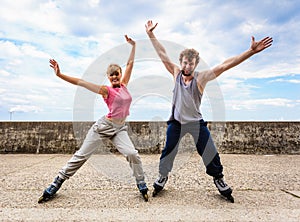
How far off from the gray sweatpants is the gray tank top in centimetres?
59

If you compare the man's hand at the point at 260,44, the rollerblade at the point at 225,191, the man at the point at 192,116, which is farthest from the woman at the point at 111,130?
the man's hand at the point at 260,44

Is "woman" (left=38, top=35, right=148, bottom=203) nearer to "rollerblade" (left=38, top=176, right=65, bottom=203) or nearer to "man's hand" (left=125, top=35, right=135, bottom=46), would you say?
"rollerblade" (left=38, top=176, right=65, bottom=203)

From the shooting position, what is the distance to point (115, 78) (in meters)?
2.82

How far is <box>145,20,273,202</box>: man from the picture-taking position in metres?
2.73

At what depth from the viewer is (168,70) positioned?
308 cm

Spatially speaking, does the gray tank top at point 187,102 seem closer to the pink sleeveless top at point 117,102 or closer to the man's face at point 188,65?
the man's face at point 188,65

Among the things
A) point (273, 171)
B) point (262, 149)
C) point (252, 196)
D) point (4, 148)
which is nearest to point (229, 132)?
point (262, 149)

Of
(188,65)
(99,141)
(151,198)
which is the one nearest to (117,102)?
(99,141)

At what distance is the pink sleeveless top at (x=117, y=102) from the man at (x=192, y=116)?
0.51 meters

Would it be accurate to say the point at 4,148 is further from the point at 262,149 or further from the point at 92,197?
the point at 262,149

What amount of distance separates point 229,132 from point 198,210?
4.33 metres

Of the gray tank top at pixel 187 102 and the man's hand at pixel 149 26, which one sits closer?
the gray tank top at pixel 187 102

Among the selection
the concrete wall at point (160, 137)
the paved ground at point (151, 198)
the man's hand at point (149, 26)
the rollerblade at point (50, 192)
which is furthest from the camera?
the concrete wall at point (160, 137)

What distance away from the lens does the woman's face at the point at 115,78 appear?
281cm
